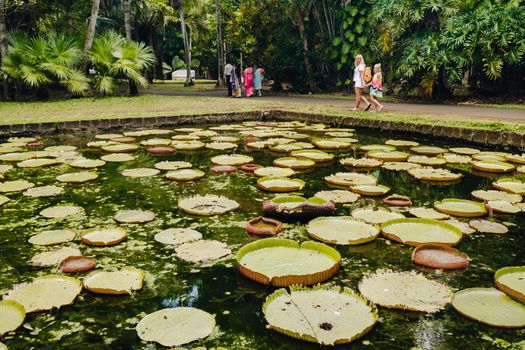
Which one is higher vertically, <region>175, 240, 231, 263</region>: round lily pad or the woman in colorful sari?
the woman in colorful sari

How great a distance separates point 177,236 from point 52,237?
922 millimetres

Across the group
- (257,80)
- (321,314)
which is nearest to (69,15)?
(257,80)

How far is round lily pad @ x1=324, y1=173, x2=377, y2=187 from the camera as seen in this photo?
4.63 metres

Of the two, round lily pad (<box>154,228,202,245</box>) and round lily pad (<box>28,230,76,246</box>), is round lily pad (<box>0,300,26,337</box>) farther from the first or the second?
round lily pad (<box>154,228,202,245</box>)

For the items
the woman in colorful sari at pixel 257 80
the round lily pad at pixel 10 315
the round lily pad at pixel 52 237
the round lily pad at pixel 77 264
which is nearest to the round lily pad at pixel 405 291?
the round lily pad at pixel 77 264

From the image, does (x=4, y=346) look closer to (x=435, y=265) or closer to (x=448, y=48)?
(x=435, y=265)

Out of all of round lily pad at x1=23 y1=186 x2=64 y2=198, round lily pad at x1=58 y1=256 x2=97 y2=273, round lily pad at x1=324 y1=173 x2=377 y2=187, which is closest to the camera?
round lily pad at x1=58 y1=256 x2=97 y2=273

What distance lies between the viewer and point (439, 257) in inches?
115

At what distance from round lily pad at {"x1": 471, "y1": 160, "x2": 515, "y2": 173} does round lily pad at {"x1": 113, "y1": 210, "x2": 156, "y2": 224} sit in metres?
3.86

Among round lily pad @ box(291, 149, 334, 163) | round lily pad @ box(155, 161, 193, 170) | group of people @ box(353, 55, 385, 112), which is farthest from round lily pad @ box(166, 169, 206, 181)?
group of people @ box(353, 55, 385, 112)

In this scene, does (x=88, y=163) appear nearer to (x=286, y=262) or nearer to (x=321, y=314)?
(x=286, y=262)

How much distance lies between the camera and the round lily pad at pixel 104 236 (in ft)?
10.3

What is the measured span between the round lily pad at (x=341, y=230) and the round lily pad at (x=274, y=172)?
1.40m

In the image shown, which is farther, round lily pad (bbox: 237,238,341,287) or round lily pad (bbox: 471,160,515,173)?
round lily pad (bbox: 471,160,515,173)
